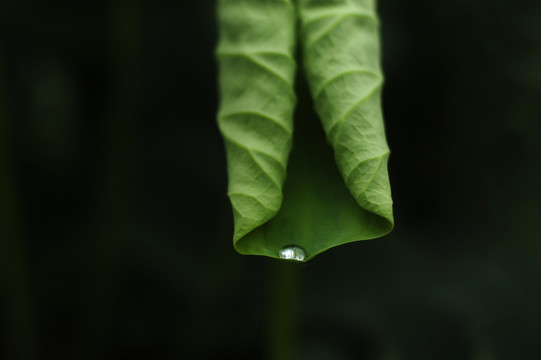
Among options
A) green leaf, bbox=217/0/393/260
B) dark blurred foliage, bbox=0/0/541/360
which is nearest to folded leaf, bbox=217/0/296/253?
green leaf, bbox=217/0/393/260

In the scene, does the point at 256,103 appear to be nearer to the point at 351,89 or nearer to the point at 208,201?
the point at 351,89

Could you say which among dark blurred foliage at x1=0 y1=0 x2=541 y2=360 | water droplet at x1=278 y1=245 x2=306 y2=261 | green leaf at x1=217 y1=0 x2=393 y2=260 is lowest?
dark blurred foliage at x1=0 y1=0 x2=541 y2=360

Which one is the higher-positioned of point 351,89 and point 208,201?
point 351,89

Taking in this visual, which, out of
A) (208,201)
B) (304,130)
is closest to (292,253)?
(304,130)

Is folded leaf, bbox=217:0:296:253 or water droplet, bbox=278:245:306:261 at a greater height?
folded leaf, bbox=217:0:296:253

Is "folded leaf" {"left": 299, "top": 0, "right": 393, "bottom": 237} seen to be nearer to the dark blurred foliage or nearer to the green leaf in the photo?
the green leaf

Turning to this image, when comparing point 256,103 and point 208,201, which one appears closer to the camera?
point 256,103

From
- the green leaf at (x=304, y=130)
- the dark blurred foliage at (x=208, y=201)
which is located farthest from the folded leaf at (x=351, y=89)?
the dark blurred foliage at (x=208, y=201)
